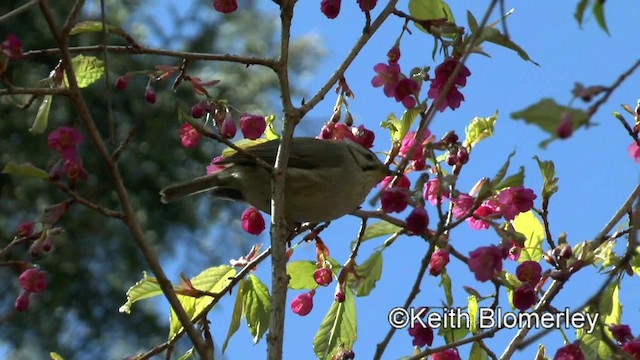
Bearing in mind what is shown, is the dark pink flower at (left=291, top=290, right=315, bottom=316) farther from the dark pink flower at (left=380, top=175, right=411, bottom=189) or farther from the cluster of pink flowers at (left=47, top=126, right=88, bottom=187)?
the cluster of pink flowers at (left=47, top=126, right=88, bottom=187)

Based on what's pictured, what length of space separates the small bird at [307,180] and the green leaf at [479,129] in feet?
0.68

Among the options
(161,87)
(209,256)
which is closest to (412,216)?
(161,87)

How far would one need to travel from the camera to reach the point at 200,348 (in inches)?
65.2

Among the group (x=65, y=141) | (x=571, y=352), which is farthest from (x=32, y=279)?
(x=571, y=352)

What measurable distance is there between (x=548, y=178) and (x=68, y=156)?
1.05m

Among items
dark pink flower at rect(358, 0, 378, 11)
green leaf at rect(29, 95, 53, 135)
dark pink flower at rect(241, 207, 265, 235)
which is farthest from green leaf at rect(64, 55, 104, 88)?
dark pink flower at rect(358, 0, 378, 11)

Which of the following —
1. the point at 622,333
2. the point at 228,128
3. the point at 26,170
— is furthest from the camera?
the point at 228,128

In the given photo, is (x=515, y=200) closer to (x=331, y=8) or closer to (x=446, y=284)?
(x=446, y=284)

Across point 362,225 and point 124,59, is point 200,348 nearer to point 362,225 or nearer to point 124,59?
point 362,225

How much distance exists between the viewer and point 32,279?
1828 mm

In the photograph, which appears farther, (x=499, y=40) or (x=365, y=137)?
(x=365, y=137)

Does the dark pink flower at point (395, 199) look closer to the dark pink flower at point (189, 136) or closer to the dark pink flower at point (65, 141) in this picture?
the dark pink flower at point (65, 141)

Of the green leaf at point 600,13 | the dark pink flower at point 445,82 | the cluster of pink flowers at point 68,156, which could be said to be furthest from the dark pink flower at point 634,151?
the cluster of pink flowers at point 68,156

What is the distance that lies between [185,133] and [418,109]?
55cm
